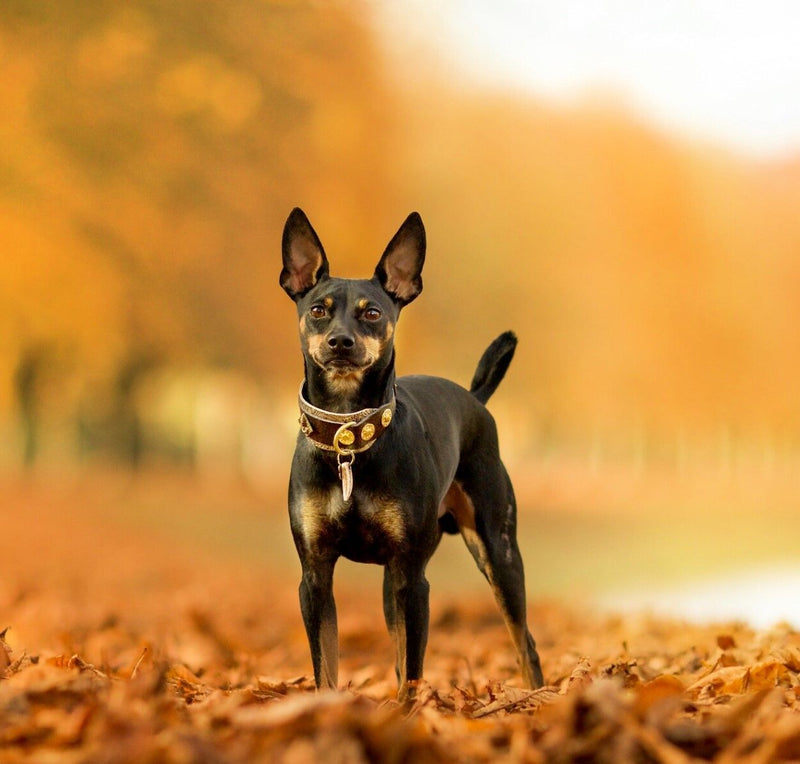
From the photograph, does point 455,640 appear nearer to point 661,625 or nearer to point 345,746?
point 661,625

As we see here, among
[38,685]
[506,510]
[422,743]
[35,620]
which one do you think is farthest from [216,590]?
[422,743]

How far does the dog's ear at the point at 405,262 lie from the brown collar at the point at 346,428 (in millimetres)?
514

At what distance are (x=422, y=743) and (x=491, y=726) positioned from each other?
1.37 ft

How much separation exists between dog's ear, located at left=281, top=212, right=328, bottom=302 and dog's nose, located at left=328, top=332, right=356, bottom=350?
Answer: 51 centimetres

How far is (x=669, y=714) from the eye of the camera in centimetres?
276

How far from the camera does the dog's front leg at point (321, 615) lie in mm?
3875

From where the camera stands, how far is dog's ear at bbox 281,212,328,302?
4.13m

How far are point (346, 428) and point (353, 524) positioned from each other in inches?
13.8

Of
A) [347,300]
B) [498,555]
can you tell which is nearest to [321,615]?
[498,555]

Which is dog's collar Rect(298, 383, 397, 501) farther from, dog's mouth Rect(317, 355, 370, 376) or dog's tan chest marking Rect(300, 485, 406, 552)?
dog's mouth Rect(317, 355, 370, 376)

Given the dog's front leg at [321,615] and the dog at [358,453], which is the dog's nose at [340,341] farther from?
the dog's front leg at [321,615]

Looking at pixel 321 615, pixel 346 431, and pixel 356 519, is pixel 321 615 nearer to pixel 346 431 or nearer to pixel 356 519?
pixel 356 519

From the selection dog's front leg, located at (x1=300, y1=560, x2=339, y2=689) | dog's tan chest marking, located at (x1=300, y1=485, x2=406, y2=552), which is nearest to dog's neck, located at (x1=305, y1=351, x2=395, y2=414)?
dog's tan chest marking, located at (x1=300, y1=485, x2=406, y2=552)

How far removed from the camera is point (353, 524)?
3820mm
